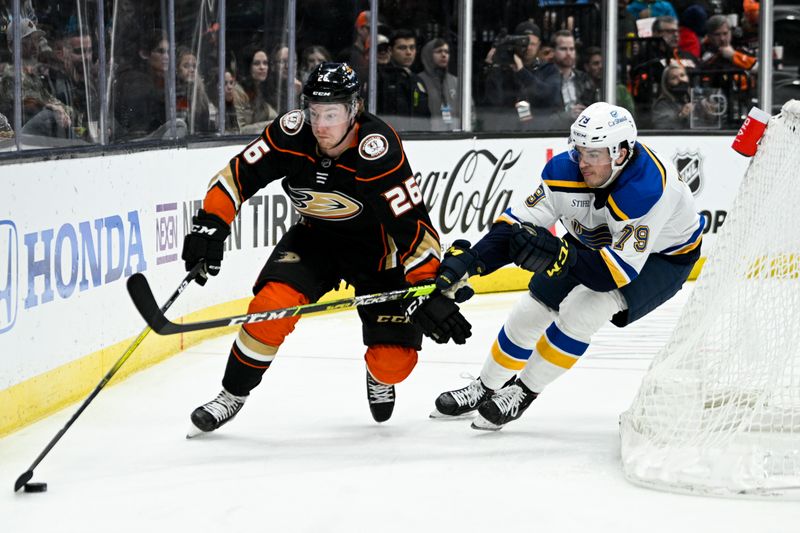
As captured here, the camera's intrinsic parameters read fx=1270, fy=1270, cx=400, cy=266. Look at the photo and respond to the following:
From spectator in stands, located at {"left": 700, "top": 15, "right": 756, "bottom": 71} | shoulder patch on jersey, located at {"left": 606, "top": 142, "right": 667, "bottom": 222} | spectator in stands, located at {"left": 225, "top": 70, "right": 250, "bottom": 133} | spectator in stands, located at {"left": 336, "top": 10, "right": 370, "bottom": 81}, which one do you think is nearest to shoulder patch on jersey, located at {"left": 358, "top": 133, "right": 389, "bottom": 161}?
shoulder patch on jersey, located at {"left": 606, "top": 142, "right": 667, "bottom": 222}

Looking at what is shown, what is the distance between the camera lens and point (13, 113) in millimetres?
4035

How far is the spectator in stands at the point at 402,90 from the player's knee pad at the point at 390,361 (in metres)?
3.48

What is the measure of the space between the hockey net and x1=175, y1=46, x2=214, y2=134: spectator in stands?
108 inches

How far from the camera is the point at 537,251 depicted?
Answer: 136 inches

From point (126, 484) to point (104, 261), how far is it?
140cm

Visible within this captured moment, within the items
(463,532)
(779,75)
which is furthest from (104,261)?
(779,75)

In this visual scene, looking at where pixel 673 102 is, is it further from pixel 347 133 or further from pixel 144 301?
pixel 144 301

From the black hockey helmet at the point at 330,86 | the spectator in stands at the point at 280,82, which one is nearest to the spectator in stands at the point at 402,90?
the spectator in stands at the point at 280,82

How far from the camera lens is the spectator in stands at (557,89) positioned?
307 inches

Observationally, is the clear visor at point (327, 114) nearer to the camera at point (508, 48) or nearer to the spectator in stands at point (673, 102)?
the camera at point (508, 48)

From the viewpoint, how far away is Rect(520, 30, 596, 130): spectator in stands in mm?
7789

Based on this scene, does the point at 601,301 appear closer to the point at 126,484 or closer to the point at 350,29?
the point at 126,484

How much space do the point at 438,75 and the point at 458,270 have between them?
413 centimetres

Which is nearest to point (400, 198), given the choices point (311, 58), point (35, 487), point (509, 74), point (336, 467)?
point (336, 467)
